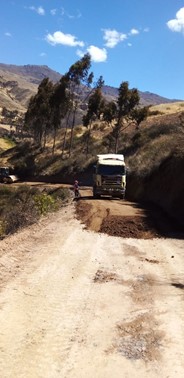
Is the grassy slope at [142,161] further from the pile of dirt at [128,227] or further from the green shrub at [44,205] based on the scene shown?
the green shrub at [44,205]

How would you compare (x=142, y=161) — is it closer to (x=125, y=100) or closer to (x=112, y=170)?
(x=112, y=170)

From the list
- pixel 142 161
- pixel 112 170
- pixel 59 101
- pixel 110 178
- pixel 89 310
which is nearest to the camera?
pixel 89 310

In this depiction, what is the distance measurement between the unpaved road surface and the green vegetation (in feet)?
19.4

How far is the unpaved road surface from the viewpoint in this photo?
284 inches

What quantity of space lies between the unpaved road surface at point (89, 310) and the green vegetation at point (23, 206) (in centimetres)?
591

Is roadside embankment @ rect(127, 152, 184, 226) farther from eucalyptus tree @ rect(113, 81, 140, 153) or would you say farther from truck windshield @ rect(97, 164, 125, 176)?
eucalyptus tree @ rect(113, 81, 140, 153)

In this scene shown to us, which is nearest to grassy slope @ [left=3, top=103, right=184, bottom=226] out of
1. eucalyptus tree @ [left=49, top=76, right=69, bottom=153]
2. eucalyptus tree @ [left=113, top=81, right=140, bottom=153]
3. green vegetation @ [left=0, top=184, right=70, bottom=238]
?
eucalyptus tree @ [left=113, top=81, right=140, bottom=153]

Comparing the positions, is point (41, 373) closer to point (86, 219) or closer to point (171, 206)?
point (86, 219)

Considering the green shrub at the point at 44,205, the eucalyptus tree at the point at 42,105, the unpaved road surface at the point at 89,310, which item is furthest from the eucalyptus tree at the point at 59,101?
the unpaved road surface at the point at 89,310

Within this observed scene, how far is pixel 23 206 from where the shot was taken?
3017 cm

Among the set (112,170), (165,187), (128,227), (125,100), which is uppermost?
(125,100)

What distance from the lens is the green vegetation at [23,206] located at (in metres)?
22.1

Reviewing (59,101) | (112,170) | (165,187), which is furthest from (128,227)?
(59,101)

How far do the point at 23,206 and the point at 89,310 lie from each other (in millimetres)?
21109
